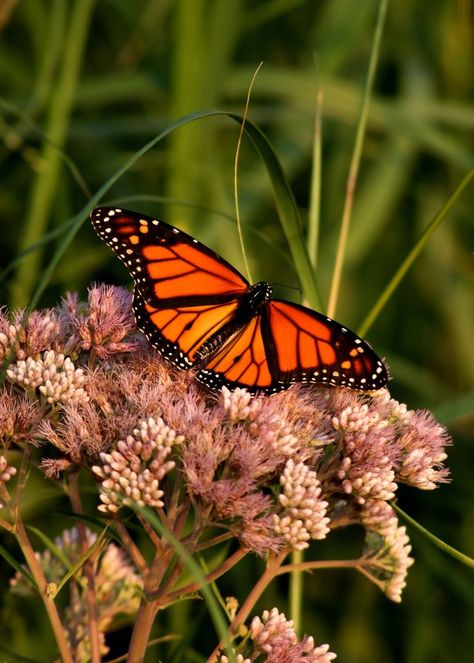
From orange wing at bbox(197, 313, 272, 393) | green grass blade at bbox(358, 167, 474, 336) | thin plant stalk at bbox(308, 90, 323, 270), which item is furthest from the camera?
thin plant stalk at bbox(308, 90, 323, 270)

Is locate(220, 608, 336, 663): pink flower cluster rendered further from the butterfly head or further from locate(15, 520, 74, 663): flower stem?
the butterfly head

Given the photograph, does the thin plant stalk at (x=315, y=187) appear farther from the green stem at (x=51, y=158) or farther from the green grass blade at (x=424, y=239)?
the green stem at (x=51, y=158)

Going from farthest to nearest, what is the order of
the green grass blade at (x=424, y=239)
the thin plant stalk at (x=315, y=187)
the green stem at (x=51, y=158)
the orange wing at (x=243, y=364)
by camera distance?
1. the green stem at (x=51, y=158)
2. the thin plant stalk at (x=315, y=187)
3. the green grass blade at (x=424, y=239)
4. the orange wing at (x=243, y=364)

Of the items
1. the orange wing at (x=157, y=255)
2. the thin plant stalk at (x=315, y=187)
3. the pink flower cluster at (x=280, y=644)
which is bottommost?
the pink flower cluster at (x=280, y=644)

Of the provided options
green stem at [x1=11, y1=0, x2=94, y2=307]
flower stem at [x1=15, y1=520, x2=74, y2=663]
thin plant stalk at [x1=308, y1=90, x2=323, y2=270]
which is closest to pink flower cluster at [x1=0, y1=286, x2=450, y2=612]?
flower stem at [x1=15, y1=520, x2=74, y2=663]

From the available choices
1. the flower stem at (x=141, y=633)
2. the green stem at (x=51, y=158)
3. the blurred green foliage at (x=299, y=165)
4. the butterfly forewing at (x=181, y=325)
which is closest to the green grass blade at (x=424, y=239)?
the butterfly forewing at (x=181, y=325)

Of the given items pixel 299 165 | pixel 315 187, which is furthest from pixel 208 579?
pixel 299 165

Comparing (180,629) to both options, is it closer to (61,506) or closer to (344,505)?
(61,506)
